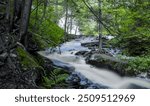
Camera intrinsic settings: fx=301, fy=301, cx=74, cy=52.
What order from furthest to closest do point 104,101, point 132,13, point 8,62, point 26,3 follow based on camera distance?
point 132,13, point 26,3, point 8,62, point 104,101

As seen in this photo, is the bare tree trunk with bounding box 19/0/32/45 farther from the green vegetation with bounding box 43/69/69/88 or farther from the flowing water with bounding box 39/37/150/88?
the flowing water with bounding box 39/37/150/88

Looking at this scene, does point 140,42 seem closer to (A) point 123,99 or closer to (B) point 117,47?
(B) point 117,47

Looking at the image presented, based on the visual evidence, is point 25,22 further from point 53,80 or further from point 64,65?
point 64,65

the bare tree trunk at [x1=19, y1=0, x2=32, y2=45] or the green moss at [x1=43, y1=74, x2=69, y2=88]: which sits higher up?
the bare tree trunk at [x1=19, y1=0, x2=32, y2=45]

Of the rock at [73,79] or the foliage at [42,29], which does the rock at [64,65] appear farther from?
the foliage at [42,29]

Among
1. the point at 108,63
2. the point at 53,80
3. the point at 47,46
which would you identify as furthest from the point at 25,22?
the point at 108,63

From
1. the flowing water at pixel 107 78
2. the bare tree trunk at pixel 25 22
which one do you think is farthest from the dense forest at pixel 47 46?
the flowing water at pixel 107 78

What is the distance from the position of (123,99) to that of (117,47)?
545 inches

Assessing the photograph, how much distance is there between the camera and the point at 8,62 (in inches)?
261

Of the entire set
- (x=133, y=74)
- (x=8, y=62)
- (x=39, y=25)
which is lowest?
(x=133, y=74)

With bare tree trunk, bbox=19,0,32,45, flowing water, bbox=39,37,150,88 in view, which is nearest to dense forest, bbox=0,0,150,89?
bare tree trunk, bbox=19,0,32,45

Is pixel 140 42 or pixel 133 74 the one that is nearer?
pixel 133 74

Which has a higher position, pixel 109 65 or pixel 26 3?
pixel 26 3

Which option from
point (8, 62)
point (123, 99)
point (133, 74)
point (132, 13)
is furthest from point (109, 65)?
point (123, 99)
